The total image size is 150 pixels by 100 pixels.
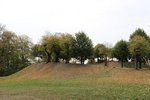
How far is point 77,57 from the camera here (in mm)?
76000

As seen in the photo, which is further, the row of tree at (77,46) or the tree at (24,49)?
the tree at (24,49)

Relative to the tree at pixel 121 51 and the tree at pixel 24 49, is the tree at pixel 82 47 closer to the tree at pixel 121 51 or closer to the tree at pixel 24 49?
the tree at pixel 121 51

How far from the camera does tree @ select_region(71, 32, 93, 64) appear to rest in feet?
243

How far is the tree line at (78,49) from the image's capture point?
68.1 meters

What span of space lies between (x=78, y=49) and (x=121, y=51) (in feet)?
36.7

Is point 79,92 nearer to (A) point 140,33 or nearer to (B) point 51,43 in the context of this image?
(B) point 51,43

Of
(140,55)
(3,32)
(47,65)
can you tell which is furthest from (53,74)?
(3,32)

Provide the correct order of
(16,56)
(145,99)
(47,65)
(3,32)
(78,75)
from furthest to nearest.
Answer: (16,56) < (3,32) < (47,65) < (78,75) < (145,99)

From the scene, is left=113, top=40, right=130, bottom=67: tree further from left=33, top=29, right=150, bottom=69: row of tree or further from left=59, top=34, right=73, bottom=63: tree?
left=59, top=34, right=73, bottom=63: tree

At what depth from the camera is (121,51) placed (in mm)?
76375

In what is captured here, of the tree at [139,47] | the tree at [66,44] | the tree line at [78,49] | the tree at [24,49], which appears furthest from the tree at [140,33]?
the tree at [24,49]

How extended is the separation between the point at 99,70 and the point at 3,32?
1396 inches

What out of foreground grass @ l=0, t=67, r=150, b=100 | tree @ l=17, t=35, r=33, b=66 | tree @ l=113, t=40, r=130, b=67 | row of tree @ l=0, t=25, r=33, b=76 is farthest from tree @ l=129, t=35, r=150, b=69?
tree @ l=17, t=35, r=33, b=66

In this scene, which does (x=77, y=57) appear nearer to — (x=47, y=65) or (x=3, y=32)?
(x=47, y=65)
